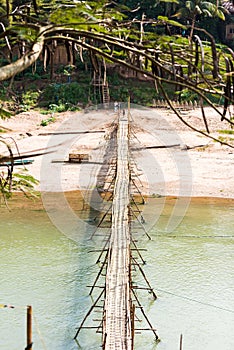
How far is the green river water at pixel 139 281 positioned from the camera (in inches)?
265

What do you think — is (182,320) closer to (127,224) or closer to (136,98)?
(127,224)

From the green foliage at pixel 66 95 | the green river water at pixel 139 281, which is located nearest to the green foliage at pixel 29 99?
the green foliage at pixel 66 95

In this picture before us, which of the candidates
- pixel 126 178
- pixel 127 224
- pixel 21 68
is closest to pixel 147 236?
pixel 126 178

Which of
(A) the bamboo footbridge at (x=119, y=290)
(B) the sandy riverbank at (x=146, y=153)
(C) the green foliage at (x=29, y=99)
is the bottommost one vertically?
(B) the sandy riverbank at (x=146, y=153)

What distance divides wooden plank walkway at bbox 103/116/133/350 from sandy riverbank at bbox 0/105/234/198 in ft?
12.6

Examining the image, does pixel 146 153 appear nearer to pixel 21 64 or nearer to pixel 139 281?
pixel 139 281

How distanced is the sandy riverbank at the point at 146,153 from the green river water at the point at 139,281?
2731 mm

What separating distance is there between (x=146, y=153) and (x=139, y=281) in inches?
383

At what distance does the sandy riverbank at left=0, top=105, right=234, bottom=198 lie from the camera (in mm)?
14930

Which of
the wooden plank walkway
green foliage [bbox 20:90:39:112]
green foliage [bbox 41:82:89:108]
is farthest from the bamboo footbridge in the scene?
green foliage [bbox 20:90:39:112]

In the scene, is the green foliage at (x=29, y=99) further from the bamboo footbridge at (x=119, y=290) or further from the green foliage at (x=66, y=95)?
the bamboo footbridge at (x=119, y=290)

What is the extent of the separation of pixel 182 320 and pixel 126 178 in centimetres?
496

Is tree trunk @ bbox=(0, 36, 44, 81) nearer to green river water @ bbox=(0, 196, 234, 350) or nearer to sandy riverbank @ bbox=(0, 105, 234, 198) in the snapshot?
green river water @ bbox=(0, 196, 234, 350)

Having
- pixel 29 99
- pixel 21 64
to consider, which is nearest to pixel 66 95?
pixel 29 99
